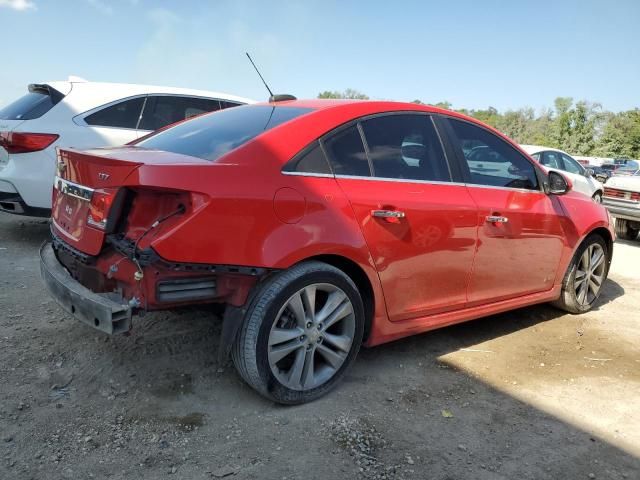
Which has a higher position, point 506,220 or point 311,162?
point 311,162

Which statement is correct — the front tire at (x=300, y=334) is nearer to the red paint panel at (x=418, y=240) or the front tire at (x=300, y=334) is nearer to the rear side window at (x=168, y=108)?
the red paint panel at (x=418, y=240)

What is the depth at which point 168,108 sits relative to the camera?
21.4 feet

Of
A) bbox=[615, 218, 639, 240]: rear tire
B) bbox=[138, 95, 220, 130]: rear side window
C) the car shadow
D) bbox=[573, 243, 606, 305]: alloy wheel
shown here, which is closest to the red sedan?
bbox=[573, 243, 606, 305]: alloy wheel

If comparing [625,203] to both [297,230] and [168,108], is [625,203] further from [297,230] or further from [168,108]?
[297,230]

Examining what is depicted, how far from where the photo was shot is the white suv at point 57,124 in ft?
17.6

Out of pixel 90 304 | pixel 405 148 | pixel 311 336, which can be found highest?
pixel 405 148

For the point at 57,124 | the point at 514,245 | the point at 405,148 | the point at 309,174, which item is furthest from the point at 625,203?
the point at 57,124

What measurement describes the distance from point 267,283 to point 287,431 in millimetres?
727

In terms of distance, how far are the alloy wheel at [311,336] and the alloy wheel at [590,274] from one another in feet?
8.54

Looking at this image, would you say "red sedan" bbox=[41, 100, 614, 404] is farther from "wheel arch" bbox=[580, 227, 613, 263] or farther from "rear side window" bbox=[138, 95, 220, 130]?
"rear side window" bbox=[138, 95, 220, 130]

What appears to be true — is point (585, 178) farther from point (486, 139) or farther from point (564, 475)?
point (564, 475)

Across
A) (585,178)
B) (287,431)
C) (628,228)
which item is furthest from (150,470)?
(585,178)

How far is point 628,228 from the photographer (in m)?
9.38

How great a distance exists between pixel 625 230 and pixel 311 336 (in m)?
8.57
